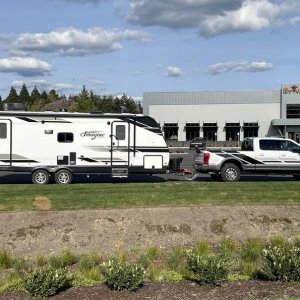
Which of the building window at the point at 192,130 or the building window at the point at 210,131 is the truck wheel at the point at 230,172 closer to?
the building window at the point at 210,131

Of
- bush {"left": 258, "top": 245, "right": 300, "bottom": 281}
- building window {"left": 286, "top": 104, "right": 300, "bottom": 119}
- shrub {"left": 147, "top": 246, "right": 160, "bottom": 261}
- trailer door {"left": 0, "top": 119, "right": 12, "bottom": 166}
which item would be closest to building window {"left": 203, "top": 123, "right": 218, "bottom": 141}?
building window {"left": 286, "top": 104, "right": 300, "bottom": 119}

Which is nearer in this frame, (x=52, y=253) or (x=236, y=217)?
(x=52, y=253)

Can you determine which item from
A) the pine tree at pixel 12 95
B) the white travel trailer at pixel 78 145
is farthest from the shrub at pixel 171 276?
the pine tree at pixel 12 95

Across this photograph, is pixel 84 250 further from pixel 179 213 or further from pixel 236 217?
pixel 236 217

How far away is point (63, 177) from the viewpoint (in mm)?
18453

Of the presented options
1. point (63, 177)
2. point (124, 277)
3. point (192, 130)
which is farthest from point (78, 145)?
point (192, 130)

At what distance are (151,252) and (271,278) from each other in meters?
3.25

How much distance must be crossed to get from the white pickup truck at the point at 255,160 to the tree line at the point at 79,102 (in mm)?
34534

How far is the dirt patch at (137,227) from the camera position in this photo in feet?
38.5

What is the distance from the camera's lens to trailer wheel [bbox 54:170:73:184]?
1836 centimetres

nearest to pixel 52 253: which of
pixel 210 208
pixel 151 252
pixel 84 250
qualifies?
pixel 84 250

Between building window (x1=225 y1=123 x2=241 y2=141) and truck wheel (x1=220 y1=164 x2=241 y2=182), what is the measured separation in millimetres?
60796

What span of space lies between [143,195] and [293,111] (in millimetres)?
67409

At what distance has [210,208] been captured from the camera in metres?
13.1
